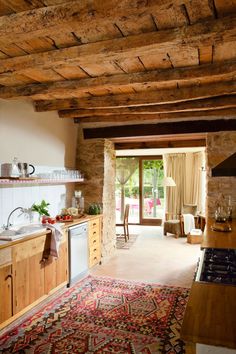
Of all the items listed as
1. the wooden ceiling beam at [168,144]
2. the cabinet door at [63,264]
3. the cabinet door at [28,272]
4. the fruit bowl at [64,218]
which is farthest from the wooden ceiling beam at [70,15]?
the wooden ceiling beam at [168,144]

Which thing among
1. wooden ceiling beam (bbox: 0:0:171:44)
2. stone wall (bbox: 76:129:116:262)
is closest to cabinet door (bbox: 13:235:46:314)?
stone wall (bbox: 76:129:116:262)

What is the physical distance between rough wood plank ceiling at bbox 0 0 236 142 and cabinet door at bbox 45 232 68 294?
6.73 feet

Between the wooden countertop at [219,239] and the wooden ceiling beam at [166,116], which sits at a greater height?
the wooden ceiling beam at [166,116]

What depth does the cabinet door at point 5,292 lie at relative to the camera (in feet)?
9.74

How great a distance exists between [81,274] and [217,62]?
3.55m

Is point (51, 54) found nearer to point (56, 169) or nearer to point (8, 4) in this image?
point (8, 4)

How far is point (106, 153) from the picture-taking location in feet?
18.8

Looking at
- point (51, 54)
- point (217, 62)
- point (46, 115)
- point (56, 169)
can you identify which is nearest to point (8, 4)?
point (51, 54)

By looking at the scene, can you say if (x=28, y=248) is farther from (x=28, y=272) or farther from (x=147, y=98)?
(x=147, y=98)

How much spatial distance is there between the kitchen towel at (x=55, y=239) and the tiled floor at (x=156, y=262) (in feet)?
4.63

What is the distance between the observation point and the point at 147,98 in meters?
3.87

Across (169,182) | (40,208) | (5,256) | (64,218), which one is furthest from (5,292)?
(169,182)

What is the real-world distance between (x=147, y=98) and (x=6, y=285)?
2.84 meters

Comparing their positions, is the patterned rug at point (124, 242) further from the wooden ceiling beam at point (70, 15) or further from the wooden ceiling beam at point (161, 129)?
the wooden ceiling beam at point (70, 15)
